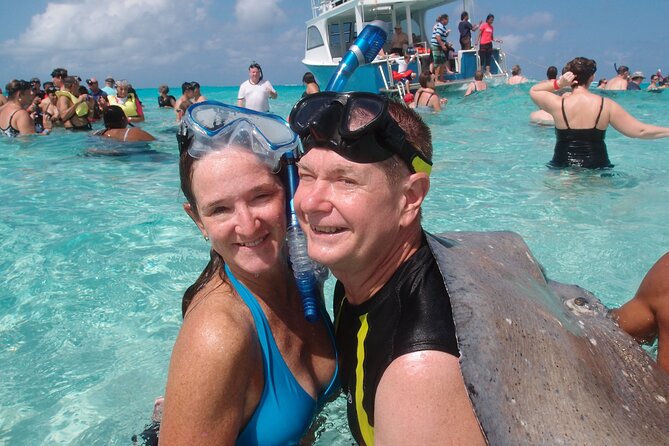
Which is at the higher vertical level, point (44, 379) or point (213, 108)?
point (213, 108)

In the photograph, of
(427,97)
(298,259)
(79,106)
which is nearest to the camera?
(298,259)

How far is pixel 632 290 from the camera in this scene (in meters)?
4.65

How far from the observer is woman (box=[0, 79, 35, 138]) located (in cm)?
1288

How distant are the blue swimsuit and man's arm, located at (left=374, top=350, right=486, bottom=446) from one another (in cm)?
57

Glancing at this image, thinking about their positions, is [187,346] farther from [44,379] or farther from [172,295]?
[172,295]

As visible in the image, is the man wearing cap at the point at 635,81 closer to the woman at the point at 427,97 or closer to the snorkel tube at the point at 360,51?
the woman at the point at 427,97

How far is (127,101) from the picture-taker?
16.1m

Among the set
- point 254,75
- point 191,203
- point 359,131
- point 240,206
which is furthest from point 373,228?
point 254,75

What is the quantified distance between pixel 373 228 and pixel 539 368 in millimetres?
644

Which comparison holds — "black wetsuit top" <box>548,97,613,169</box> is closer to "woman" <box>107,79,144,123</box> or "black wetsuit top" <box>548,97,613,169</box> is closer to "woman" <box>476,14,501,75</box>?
"woman" <box>107,79,144,123</box>

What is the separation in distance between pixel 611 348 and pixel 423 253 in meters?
0.86

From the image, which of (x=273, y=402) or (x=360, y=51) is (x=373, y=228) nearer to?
(x=273, y=402)

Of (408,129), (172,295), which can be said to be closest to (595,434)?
(408,129)

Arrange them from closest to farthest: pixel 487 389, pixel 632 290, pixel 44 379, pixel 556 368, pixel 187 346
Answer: pixel 487 389 → pixel 556 368 → pixel 187 346 → pixel 44 379 → pixel 632 290
